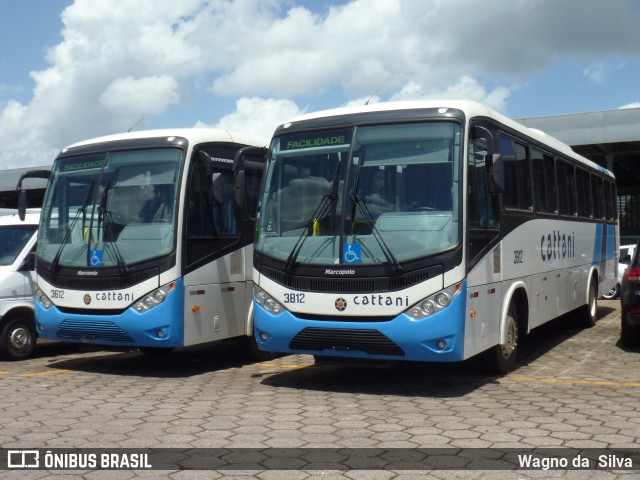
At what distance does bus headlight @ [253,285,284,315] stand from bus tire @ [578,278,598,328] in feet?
25.4

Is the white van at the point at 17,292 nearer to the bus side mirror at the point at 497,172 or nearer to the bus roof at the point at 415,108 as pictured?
the bus roof at the point at 415,108

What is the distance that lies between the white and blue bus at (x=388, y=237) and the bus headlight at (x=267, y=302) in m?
0.01

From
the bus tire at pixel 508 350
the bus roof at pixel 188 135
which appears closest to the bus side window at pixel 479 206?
the bus tire at pixel 508 350

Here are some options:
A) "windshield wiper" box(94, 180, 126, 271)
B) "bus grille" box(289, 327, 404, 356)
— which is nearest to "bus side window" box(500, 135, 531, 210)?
"bus grille" box(289, 327, 404, 356)

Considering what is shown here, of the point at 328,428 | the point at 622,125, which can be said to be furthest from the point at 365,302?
the point at 622,125

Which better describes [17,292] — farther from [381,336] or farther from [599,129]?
[599,129]

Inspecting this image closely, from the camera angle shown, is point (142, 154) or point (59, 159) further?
point (59, 159)

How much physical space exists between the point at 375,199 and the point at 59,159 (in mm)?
4688

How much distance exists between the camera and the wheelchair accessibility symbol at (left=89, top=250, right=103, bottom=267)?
975 centimetres

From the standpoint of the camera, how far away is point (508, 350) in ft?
31.4

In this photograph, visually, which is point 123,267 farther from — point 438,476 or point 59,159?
point 438,476

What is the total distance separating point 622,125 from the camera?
28.0 m

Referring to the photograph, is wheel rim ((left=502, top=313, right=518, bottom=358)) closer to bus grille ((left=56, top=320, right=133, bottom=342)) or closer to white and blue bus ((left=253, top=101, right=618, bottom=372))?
white and blue bus ((left=253, top=101, right=618, bottom=372))

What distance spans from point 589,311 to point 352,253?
7.94 m
